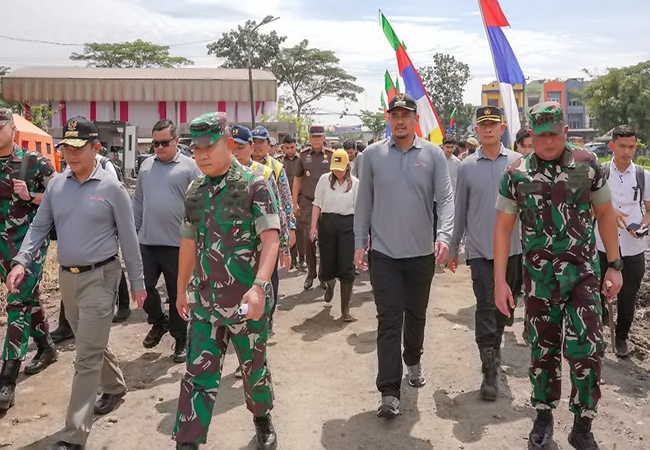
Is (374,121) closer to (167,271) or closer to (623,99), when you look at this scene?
(623,99)

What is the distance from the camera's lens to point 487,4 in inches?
341

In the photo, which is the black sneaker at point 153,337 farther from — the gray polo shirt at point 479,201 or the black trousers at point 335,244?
the gray polo shirt at point 479,201

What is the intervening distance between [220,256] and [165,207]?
86.7 inches

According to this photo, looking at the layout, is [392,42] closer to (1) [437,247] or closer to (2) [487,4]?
(2) [487,4]

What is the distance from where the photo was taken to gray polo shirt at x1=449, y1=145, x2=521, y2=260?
4.84 meters

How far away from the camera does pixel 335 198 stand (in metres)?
7.27

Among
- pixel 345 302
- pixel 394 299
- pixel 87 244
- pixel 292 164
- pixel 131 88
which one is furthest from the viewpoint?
pixel 131 88

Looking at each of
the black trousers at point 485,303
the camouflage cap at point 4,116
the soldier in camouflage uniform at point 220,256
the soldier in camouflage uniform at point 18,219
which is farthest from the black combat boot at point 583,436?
the camouflage cap at point 4,116

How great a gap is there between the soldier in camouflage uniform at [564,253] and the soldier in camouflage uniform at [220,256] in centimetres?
157

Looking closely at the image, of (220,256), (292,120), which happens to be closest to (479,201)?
(220,256)

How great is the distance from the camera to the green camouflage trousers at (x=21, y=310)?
15.5ft

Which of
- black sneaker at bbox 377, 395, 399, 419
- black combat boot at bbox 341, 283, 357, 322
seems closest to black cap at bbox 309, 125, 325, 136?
black combat boot at bbox 341, 283, 357, 322

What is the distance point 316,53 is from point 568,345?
53.7 meters

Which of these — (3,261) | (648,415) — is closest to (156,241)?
(3,261)
